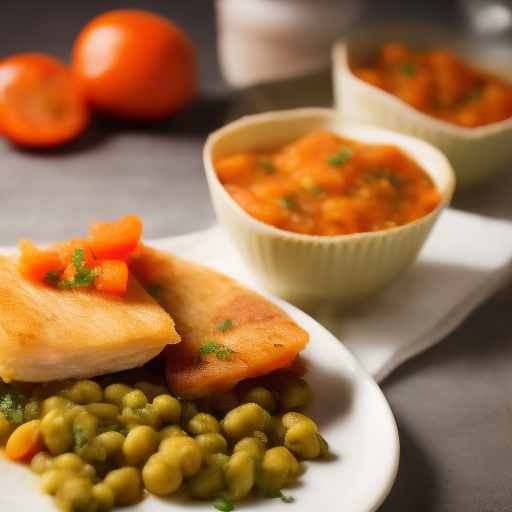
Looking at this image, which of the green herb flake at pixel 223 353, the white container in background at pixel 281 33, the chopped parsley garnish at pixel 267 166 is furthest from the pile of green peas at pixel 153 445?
the white container in background at pixel 281 33

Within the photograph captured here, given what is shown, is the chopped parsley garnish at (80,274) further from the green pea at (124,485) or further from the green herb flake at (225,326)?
the green pea at (124,485)

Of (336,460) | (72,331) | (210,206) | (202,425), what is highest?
(72,331)

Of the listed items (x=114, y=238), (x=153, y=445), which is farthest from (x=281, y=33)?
(x=153, y=445)

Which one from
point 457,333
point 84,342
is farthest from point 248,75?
point 84,342

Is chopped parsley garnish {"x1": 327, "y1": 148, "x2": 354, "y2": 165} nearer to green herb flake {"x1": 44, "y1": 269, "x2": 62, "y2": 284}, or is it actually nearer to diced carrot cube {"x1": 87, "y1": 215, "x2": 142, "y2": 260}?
diced carrot cube {"x1": 87, "y1": 215, "x2": 142, "y2": 260}

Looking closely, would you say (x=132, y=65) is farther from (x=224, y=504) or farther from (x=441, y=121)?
(x=224, y=504)

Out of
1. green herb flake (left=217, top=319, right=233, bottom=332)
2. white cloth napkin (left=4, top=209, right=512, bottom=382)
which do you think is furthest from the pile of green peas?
white cloth napkin (left=4, top=209, right=512, bottom=382)
